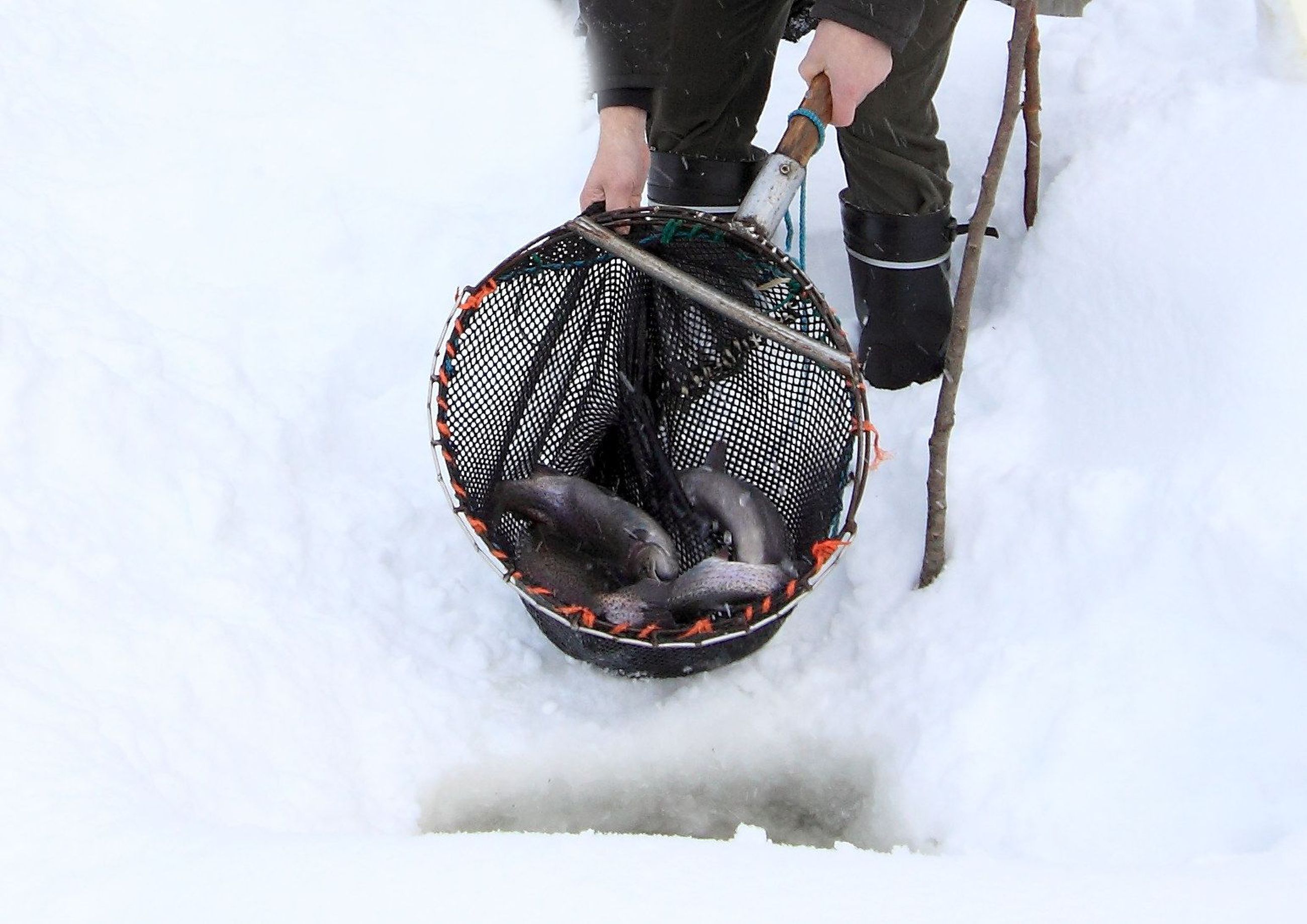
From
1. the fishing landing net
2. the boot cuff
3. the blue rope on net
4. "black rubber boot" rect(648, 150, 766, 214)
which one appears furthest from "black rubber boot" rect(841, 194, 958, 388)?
the fishing landing net

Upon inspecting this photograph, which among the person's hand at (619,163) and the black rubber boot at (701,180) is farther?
the black rubber boot at (701,180)

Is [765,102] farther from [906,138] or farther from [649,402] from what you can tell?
[649,402]

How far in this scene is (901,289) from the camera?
229 cm

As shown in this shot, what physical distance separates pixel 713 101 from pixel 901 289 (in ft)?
1.96

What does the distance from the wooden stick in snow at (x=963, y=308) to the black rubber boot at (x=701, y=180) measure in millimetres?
697

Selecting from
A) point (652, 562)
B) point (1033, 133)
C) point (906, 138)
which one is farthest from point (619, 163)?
point (1033, 133)

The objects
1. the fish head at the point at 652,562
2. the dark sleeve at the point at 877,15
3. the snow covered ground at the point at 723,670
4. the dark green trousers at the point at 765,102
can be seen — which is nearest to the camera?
the snow covered ground at the point at 723,670

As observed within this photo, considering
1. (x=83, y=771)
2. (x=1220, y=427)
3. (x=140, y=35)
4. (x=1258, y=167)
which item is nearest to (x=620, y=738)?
(x=83, y=771)

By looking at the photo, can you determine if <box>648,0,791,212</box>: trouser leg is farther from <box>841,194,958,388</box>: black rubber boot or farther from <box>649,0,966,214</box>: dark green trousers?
<box>841,194,958,388</box>: black rubber boot

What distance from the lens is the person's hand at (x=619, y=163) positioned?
6.51 feet

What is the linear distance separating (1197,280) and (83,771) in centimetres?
196

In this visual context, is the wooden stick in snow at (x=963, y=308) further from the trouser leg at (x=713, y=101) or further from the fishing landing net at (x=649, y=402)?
the trouser leg at (x=713, y=101)

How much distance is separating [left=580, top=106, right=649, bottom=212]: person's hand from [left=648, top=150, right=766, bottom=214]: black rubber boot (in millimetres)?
385

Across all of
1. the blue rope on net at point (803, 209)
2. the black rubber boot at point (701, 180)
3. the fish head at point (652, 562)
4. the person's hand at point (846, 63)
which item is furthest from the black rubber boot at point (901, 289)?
the fish head at point (652, 562)
